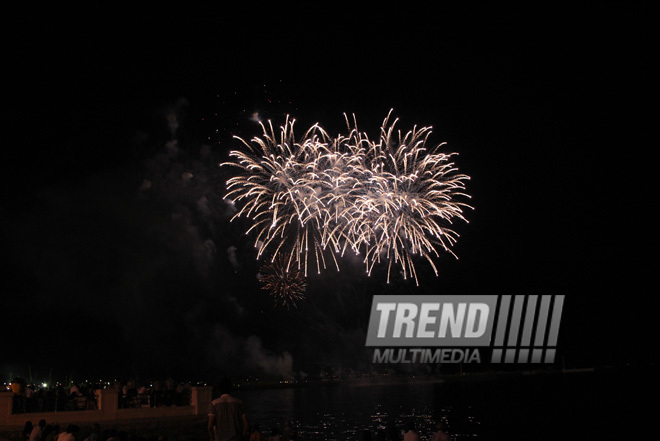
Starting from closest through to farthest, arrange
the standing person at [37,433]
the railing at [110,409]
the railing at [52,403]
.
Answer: the standing person at [37,433], the railing at [110,409], the railing at [52,403]

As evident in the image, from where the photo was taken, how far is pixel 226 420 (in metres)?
8.13

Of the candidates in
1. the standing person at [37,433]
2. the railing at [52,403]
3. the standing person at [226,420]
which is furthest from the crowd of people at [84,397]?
the standing person at [226,420]

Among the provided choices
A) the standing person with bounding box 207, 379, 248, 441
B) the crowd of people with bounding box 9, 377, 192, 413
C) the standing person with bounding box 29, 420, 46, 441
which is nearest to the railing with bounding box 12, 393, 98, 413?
the crowd of people with bounding box 9, 377, 192, 413

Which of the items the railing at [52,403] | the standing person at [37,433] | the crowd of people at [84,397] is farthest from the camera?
the crowd of people at [84,397]

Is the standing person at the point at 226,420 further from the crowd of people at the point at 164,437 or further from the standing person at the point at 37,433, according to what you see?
the standing person at the point at 37,433

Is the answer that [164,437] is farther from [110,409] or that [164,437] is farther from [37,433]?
[110,409]

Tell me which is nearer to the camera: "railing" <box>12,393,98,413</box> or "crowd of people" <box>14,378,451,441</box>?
"crowd of people" <box>14,378,451,441</box>

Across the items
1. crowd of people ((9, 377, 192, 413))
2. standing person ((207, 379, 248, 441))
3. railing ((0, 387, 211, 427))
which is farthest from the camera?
crowd of people ((9, 377, 192, 413))

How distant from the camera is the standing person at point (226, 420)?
320 inches

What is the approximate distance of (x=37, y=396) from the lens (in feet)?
74.3

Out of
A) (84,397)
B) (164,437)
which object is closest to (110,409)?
(84,397)

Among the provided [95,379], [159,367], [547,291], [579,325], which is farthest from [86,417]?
A: [579,325]

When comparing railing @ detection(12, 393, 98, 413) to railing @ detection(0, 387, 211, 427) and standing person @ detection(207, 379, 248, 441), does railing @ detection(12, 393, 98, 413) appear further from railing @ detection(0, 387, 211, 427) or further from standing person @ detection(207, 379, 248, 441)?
standing person @ detection(207, 379, 248, 441)

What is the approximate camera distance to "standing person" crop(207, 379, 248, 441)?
8125 millimetres
